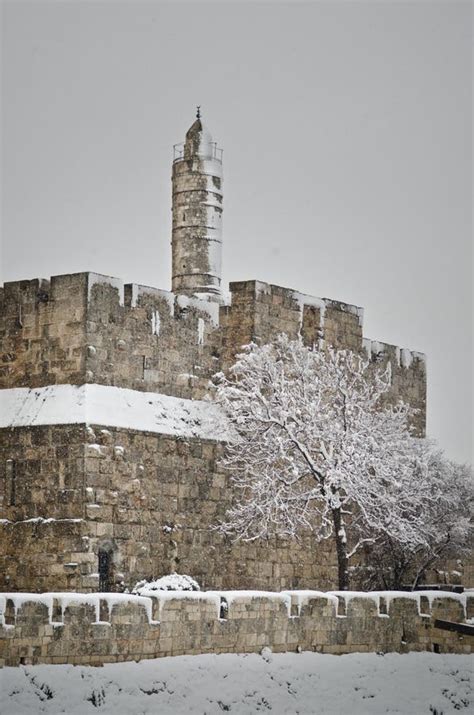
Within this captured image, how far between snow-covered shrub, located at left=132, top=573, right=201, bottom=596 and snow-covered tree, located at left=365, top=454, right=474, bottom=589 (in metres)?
6.23

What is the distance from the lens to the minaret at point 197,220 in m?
48.4

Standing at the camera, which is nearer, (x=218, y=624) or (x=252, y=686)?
(x=252, y=686)

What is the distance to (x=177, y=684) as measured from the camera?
28.4m

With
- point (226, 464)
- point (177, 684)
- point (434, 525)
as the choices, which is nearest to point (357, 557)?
point (434, 525)

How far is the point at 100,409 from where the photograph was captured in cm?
3462

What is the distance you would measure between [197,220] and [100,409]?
602 inches

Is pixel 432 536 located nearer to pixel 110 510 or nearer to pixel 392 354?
pixel 392 354

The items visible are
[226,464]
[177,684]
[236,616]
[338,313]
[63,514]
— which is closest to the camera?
[177,684]

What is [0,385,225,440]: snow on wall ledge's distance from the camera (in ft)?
113

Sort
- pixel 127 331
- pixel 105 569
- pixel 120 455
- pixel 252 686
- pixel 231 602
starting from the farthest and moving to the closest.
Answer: pixel 127 331 → pixel 120 455 → pixel 105 569 → pixel 231 602 → pixel 252 686

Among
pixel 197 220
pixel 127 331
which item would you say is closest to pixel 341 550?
pixel 127 331

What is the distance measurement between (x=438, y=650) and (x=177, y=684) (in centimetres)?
813

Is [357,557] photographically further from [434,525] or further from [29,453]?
[29,453]

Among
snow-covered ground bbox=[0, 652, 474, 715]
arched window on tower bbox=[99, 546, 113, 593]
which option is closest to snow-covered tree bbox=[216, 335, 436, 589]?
arched window on tower bbox=[99, 546, 113, 593]
